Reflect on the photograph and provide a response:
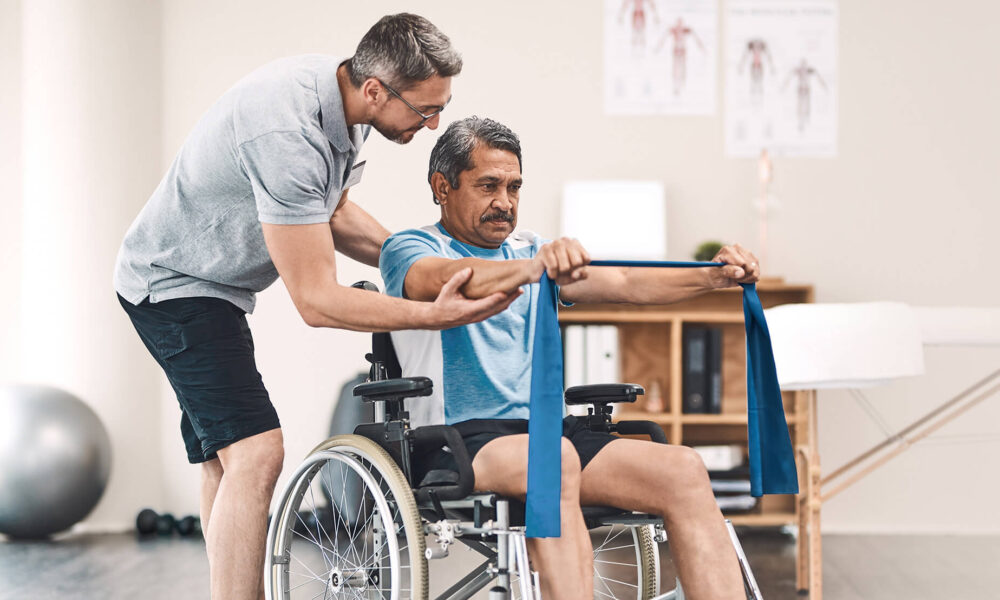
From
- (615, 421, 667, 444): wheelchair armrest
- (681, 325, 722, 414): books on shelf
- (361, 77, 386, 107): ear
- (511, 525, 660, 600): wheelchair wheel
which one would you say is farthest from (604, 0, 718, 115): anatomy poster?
(361, 77, 386, 107): ear

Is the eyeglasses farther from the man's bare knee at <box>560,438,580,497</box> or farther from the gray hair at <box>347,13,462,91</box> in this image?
the man's bare knee at <box>560,438,580,497</box>

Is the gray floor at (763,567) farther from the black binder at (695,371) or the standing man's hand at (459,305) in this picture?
the standing man's hand at (459,305)

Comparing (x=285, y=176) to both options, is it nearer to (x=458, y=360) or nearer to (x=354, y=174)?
(x=354, y=174)

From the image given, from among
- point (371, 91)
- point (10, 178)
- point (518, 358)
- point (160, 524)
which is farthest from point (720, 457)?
point (10, 178)

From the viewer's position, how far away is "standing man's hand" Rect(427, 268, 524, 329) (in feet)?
5.08

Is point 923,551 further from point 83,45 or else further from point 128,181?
point 83,45

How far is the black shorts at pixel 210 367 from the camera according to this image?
176 cm

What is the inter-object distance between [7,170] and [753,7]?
3.23 metres

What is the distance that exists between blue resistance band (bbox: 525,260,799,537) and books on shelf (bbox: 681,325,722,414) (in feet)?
6.36

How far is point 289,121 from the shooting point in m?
1.62

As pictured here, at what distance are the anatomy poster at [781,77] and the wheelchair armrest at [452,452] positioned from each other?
8.99 ft

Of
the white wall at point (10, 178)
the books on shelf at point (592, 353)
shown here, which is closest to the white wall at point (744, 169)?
the white wall at point (10, 178)

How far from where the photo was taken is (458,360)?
183 centimetres

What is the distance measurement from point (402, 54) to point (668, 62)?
260 centimetres
